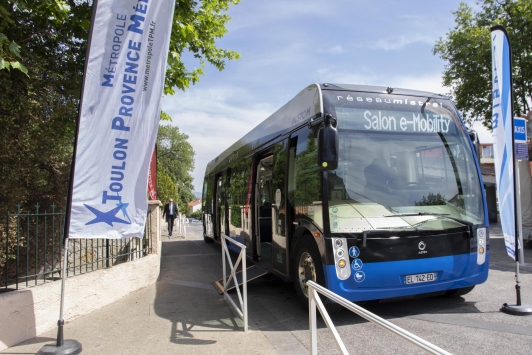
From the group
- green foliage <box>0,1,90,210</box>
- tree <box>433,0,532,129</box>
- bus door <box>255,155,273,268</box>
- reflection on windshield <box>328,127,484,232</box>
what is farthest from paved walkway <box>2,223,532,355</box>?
tree <box>433,0,532,129</box>

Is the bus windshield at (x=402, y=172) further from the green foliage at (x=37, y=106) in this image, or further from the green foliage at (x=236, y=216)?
the green foliage at (x=37, y=106)

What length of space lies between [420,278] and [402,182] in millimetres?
1223

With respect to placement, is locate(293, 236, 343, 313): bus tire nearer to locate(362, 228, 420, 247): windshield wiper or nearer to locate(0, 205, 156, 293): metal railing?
locate(362, 228, 420, 247): windshield wiper

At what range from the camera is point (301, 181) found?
5738 mm

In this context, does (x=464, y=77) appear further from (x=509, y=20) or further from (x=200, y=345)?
(x=200, y=345)

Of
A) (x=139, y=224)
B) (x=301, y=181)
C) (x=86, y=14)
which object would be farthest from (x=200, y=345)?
(x=86, y=14)

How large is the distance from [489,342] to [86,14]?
7.41 metres

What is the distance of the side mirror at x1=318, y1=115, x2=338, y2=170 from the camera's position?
A: 15.5 ft

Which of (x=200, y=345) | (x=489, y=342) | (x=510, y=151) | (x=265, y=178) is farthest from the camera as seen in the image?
(x=265, y=178)

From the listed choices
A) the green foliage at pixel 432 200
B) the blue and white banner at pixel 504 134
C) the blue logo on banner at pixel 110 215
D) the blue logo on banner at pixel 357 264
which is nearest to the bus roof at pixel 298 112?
the blue and white banner at pixel 504 134

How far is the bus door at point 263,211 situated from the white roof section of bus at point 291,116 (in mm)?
510

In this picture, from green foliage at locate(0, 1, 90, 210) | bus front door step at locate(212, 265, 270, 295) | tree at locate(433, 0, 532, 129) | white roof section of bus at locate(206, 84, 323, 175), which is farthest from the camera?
tree at locate(433, 0, 532, 129)

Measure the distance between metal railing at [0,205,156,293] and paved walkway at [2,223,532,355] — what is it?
2.53 feet

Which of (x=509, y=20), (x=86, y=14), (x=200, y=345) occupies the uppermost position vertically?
(x=509, y=20)
